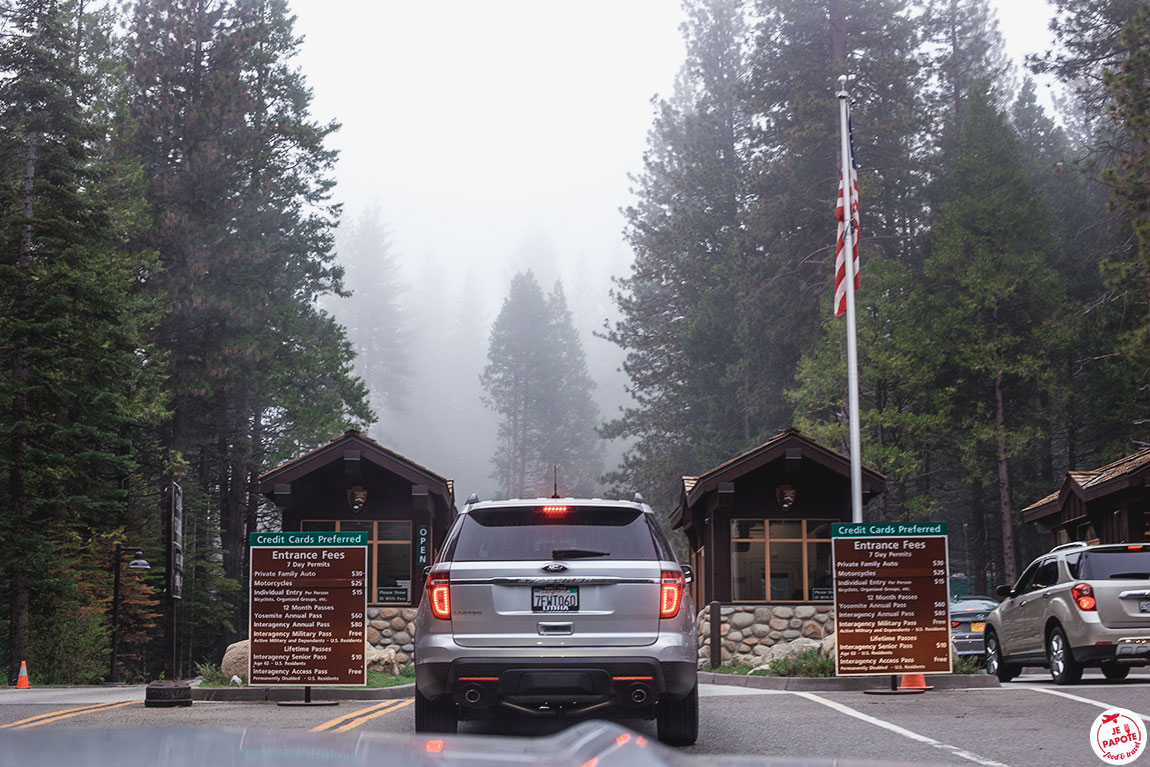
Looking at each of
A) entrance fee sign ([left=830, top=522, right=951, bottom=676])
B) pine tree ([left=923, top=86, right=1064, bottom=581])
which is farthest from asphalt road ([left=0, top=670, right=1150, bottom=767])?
pine tree ([left=923, top=86, right=1064, bottom=581])

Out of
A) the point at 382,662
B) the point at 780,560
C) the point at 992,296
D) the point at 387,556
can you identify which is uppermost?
the point at 992,296

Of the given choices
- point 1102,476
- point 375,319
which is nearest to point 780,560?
point 1102,476

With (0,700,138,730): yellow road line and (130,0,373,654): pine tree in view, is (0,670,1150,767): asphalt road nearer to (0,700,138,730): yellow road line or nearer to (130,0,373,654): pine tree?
(0,700,138,730): yellow road line

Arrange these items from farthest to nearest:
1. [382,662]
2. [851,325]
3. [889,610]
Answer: [382,662] < [851,325] < [889,610]

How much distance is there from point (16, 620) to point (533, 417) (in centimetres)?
7481

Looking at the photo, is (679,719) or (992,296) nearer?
(679,719)

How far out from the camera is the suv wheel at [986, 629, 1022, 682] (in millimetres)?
19391

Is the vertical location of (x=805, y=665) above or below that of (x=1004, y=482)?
below

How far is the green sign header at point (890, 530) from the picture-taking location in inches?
579

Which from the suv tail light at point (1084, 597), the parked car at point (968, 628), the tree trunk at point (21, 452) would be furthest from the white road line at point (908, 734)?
the tree trunk at point (21, 452)

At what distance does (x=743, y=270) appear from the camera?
54812 millimetres

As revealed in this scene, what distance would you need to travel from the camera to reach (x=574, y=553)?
8.84 metres

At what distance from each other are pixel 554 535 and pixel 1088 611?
9.84 meters

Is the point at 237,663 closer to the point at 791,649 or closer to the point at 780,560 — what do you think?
the point at 791,649
